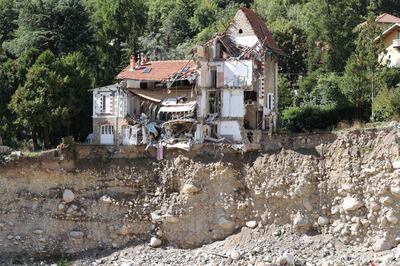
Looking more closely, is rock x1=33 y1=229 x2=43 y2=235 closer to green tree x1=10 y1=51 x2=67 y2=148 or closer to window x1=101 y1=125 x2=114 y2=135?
green tree x1=10 y1=51 x2=67 y2=148

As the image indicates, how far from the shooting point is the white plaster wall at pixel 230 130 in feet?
136

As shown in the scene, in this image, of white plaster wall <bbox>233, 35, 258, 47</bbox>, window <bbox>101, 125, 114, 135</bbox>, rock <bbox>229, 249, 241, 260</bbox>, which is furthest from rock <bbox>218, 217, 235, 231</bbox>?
white plaster wall <bbox>233, 35, 258, 47</bbox>

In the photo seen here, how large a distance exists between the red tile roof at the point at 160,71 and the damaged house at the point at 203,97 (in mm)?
60

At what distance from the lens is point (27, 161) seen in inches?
1578

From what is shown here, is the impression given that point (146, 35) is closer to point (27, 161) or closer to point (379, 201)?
point (27, 161)

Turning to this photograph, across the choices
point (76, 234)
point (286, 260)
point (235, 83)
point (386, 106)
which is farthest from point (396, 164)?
point (76, 234)

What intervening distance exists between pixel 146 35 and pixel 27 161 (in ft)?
73.4

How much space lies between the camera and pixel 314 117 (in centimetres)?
4547

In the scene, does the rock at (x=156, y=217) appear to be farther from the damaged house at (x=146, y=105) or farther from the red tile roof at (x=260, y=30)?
the red tile roof at (x=260, y=30)

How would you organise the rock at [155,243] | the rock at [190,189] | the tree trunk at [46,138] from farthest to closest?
the tree trunk at [46,138]
the rock at [190,189]
the rock at [155,243]

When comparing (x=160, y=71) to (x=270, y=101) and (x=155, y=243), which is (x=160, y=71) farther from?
(x=155, y=243)

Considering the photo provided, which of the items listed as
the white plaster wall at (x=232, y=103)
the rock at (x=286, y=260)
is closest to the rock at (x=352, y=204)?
the rock at (x=286, y=260)

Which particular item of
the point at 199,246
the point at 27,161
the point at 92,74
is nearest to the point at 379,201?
the point at 199,246

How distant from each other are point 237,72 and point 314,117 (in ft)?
21.2
